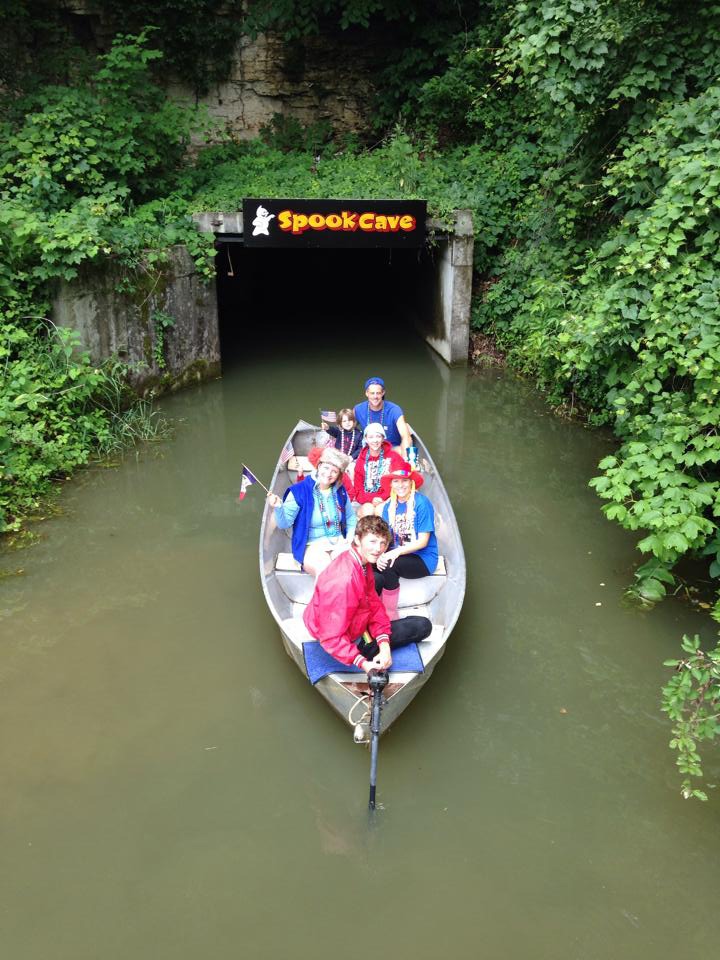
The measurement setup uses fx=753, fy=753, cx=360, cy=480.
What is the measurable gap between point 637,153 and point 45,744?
24.3ft

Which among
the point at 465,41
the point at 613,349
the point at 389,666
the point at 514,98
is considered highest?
the point at 465,41

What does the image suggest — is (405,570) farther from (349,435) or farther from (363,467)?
(349,435)

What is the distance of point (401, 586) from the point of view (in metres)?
6.11

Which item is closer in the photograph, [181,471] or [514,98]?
[181,471]

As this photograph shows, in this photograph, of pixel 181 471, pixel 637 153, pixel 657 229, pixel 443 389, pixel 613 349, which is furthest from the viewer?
pixel 443 389

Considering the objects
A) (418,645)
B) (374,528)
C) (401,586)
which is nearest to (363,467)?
(401,586)

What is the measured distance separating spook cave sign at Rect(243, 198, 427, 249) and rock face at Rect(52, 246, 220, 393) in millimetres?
1181

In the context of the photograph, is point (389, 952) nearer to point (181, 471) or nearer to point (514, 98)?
point (181, 471)

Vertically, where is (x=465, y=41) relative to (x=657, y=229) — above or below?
above

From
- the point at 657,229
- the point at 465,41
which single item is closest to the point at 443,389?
the point at 657,229

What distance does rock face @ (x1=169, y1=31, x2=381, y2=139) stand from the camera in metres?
15.2

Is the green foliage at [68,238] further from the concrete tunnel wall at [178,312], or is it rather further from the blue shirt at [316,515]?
the blue shirt at [316,515]

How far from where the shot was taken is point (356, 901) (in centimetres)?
404

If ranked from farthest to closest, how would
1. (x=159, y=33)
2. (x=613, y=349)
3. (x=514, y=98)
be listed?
(x=159, y=33) → (x=514, y=98) → (x=613, y=349)
